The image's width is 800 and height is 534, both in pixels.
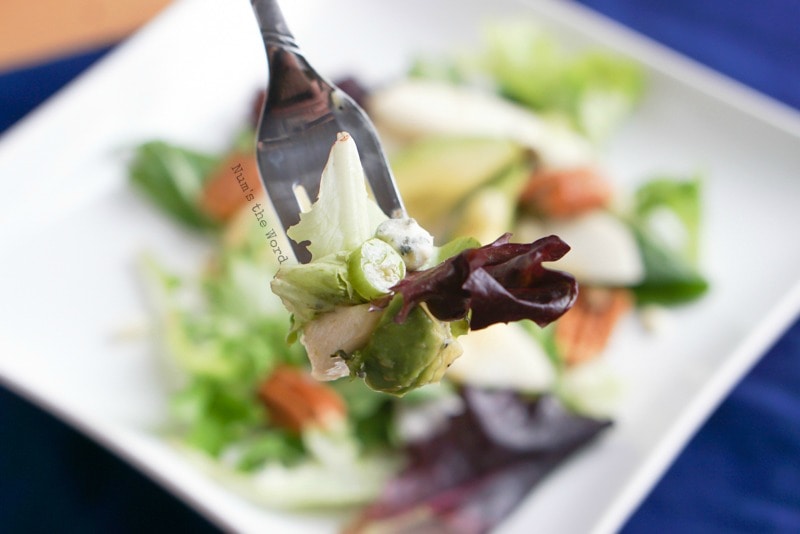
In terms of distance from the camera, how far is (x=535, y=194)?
4.51 feet

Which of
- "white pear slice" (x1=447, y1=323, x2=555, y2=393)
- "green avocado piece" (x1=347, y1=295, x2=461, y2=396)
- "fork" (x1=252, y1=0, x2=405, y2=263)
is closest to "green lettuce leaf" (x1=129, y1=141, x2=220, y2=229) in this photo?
"white pear slice" (x1=447, y1=323, x2=555, y2=393)

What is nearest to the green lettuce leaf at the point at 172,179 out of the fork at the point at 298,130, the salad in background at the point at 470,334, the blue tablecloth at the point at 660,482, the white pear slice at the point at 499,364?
the salad in background at the point at 470,334

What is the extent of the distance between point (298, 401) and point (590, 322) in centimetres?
42

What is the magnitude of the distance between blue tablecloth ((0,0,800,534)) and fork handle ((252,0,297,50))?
69 cm

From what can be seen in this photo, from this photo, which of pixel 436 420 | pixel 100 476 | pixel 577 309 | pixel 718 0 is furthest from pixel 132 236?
→ pixel 718 0

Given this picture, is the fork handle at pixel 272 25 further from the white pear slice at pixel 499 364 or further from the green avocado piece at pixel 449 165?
the green avocado piece at pixel 449 165

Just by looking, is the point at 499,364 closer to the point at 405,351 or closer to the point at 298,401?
the point at 298,401

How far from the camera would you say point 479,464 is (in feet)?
3.71

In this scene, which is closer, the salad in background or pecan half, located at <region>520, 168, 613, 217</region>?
the salad in background

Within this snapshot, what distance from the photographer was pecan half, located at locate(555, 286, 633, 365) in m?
1.27

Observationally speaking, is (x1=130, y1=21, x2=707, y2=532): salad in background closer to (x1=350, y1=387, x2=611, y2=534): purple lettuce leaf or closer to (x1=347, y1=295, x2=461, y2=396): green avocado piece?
(x1=350, y1=387, x2=611, y2=534): purple lettuce leaf

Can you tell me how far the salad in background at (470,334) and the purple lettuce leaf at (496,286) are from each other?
0.65 meters

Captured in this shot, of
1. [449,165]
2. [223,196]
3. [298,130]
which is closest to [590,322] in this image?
[449,165]

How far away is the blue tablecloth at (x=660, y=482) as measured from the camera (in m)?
1.09
